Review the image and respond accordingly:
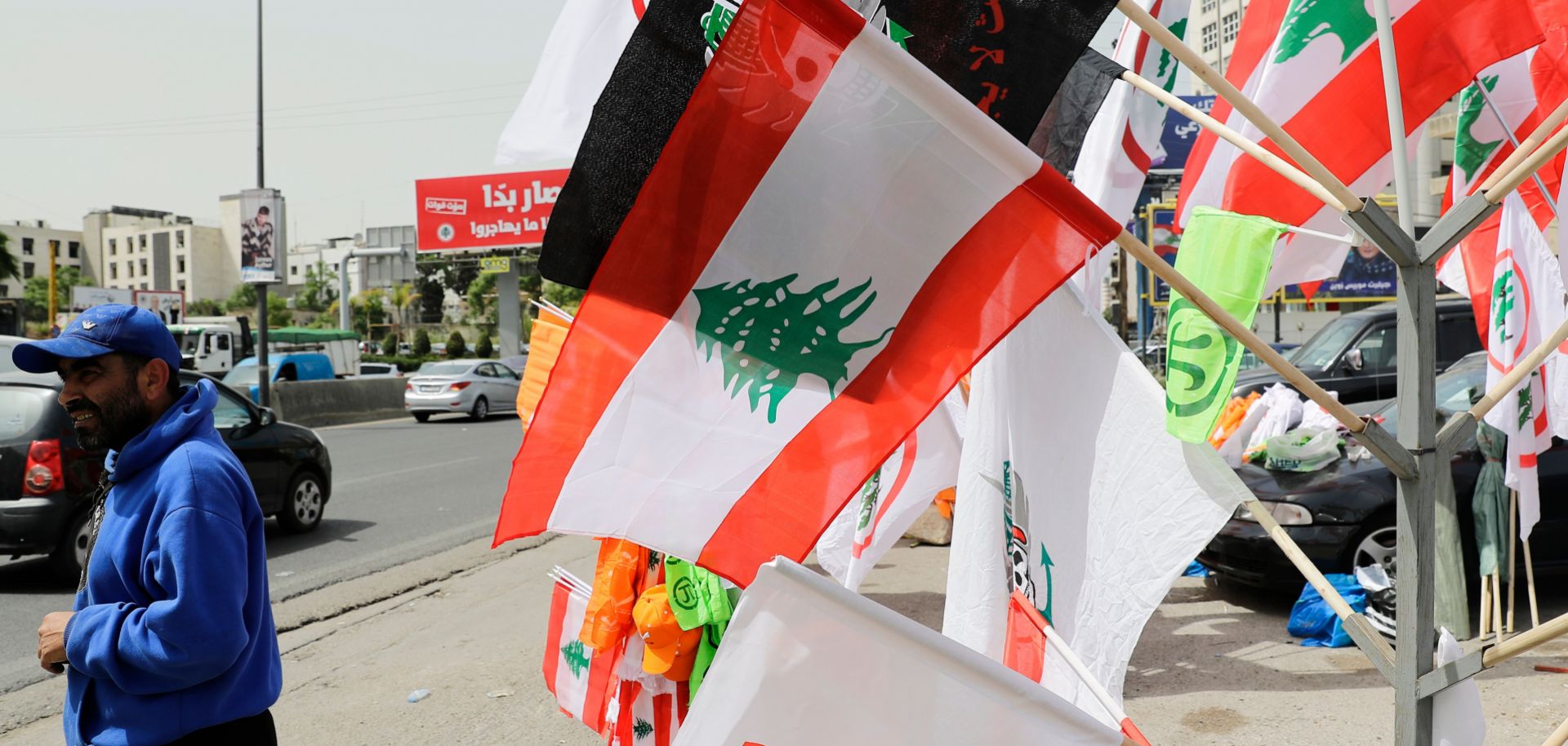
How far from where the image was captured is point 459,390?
2455 centimetres

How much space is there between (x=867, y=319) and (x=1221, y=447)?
574cm

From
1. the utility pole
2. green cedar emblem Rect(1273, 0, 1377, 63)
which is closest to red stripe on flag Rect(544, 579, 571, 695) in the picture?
green cedar emblem Rect(1273, 0, 1377, 63)

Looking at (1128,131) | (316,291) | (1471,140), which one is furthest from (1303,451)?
(316,291)

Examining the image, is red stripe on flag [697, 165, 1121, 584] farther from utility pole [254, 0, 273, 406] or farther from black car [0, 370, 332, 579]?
utility pole [254, 0, 273, 406]

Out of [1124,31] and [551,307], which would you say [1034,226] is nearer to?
[1124,31]

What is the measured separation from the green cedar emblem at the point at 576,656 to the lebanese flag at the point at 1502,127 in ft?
10.2

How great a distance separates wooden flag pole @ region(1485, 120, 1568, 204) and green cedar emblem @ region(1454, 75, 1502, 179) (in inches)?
102

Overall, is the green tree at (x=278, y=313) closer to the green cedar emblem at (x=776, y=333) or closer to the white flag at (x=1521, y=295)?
the white flag at (x=1521, y=295)

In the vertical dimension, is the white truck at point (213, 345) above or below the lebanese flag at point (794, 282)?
below

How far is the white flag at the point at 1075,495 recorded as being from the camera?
2.35 meters

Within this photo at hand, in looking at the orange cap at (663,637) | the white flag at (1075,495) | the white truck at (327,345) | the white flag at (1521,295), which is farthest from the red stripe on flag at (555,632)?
the white truck at (327,345)

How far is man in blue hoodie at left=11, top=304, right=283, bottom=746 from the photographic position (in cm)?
215

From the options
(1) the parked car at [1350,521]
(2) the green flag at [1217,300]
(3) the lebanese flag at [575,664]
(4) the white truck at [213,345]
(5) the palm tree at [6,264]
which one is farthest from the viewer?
(5) the palm tree at [6,264]

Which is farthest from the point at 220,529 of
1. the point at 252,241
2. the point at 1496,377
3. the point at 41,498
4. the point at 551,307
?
the point at 252,241
